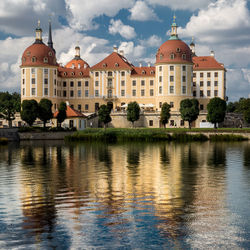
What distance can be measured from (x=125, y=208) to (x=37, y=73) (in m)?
80.9

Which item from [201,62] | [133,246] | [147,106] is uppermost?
[201,62]

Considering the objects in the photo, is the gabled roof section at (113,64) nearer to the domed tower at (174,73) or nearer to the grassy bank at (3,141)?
the domed tower at (174,73)

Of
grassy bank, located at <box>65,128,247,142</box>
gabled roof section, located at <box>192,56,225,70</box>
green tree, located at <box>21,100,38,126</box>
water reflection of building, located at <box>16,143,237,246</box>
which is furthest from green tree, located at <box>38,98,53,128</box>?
gabled roof section, located at <box>192,56,225,70</box>

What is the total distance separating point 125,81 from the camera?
320ft

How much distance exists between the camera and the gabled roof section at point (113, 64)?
97.1 meters

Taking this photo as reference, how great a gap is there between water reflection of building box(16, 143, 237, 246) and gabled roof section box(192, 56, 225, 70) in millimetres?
74517

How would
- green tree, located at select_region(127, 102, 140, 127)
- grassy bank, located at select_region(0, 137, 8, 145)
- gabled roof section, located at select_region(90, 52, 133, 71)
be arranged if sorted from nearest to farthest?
grassy bank, located at select_region(0, 137, 8, 145) < green tree, located at select_region(127, 102, 140, 127) < gabled roof section, located at select_region(90, 52, 133, 71)

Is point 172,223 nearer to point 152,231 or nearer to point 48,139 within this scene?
point 152,231

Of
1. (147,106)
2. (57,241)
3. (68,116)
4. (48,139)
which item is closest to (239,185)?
(57,241)

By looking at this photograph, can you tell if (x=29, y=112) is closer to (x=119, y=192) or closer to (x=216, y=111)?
(x=216, y=111)

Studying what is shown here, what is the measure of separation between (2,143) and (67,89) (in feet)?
136

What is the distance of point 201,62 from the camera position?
107188 millimetres

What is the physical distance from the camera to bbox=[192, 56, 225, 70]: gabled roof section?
346 feet

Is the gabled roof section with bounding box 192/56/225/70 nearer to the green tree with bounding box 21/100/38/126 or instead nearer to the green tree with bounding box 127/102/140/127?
the green tree with bounding box 127/102/140/127
